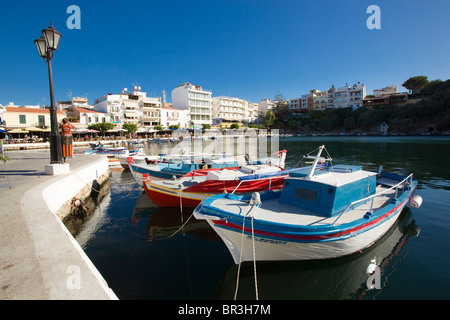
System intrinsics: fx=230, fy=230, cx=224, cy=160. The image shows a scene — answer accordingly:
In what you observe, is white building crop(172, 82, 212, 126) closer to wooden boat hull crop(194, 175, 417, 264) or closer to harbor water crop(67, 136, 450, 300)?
harbor water crop(67, 136, 450, 300)

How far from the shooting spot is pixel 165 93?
9969cm

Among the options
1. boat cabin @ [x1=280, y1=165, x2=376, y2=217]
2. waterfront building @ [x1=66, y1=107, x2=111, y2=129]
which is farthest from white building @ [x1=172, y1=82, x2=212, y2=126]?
boat cabin @ [x1=280, y1=165, x2=376, y2=217]

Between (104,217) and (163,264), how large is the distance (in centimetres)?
563

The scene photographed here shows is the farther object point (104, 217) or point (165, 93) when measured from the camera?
point (165, 93)

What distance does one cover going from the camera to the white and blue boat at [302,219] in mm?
6109

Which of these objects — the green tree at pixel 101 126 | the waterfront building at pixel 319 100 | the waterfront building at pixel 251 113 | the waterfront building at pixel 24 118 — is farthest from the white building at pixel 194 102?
the waterfront building at pixel 319 100

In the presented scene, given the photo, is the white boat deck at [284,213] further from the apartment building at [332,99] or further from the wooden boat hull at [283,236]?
the apartment building at [332,99]

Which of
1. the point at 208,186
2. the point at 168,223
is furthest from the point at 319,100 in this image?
the point at 168,223

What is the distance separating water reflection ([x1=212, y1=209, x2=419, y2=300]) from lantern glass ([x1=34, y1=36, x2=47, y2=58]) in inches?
485

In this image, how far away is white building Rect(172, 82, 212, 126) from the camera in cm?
9031

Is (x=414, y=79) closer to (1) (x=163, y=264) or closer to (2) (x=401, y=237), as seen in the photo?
(2) (x=401, y=237)

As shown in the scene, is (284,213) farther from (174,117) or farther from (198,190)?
(174,117)

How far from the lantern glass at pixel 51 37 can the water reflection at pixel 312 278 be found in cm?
1211
